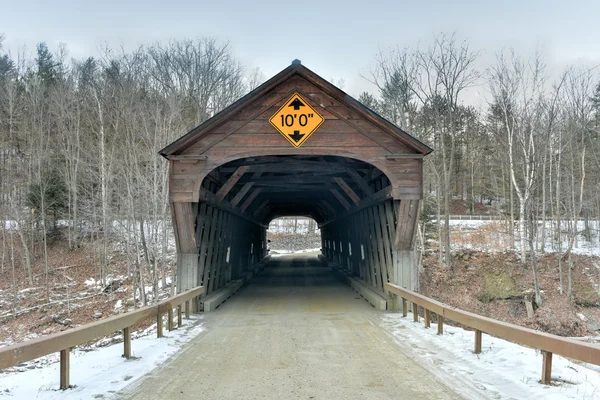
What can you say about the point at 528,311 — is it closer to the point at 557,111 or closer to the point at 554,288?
the point at 554,288

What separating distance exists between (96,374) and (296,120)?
→ 579cm

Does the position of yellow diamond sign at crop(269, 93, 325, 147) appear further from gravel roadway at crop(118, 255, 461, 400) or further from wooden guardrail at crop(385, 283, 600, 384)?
wooden guardrail at crop(385, 283, 600, 384)

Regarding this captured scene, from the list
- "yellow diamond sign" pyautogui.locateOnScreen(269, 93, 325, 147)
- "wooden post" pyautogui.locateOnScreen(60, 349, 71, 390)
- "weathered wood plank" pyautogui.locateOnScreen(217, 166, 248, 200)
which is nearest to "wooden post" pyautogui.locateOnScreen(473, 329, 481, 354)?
"wooden post" pyautogui.locateOnScreen(60, 349, 71, 390)

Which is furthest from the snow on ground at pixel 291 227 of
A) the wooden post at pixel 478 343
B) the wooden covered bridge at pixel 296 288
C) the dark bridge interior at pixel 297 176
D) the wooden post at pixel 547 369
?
the wooden post at pixel 547 369

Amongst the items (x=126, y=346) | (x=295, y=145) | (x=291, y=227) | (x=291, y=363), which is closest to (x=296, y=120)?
(x=295, y=145)

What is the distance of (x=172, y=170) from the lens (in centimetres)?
884

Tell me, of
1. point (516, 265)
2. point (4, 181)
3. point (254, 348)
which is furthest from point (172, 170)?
point (4, 181)

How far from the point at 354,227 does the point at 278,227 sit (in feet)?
124

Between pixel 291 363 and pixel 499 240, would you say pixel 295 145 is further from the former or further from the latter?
pixel 499 240

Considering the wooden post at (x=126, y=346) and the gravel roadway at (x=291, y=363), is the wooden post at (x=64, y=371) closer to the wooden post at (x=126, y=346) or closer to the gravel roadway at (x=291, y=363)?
the gravel roadway at (x=291, y=363)

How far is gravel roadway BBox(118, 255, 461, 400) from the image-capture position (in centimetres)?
414

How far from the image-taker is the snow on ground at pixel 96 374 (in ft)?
13.0

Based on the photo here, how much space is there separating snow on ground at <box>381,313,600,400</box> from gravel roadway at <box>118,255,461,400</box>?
0.72 feet

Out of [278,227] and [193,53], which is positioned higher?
[193,53]
